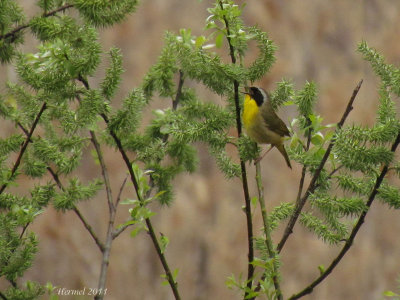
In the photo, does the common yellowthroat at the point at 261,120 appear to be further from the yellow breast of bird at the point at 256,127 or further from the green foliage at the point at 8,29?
the green foliage at the point at 8,29

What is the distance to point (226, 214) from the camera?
690cm

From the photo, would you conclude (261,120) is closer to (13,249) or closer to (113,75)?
(113,75)

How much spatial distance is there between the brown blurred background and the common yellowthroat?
3.93m

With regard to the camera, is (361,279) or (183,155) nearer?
(183,155)

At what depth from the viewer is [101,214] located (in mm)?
6641

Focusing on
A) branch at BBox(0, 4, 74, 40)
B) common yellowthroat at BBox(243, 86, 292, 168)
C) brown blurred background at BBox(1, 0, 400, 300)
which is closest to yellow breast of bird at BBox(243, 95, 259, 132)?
common yellowthroat at BBox(243, 86, 292, 168)

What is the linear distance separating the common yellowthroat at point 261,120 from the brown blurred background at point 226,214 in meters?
3.93

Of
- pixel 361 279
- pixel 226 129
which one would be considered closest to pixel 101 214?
pixel 361 279

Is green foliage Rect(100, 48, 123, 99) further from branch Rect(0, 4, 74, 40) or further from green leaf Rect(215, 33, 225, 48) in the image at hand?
green leaf Rect(215, 33, 225, 48)

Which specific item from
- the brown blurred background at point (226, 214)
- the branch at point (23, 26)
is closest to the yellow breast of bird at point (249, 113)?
the branch at point (23, 26)

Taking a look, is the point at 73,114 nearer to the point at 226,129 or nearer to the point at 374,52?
the point at 226,129

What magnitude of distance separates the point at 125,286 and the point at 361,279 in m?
2.21

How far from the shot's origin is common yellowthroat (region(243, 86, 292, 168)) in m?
2.37

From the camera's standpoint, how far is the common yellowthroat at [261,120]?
237 centimetres
